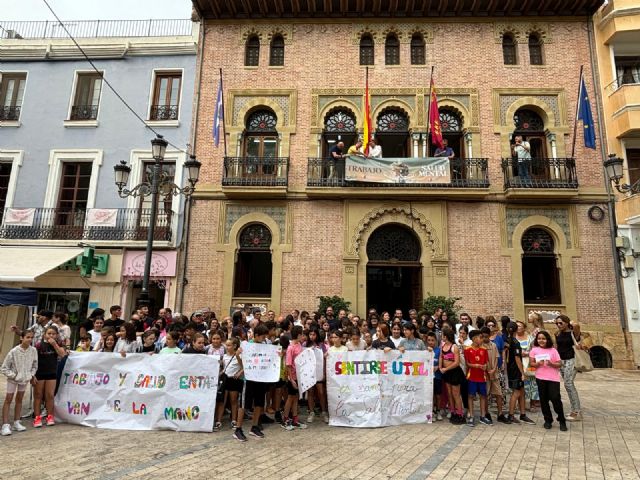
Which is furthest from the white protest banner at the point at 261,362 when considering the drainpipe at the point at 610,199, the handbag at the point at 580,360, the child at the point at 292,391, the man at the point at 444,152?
the drainpipe at the point at 610,199

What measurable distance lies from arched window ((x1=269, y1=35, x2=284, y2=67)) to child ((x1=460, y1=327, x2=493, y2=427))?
44.7 ft

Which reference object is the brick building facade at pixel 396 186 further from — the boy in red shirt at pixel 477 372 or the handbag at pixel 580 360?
the boy in red shirt at pixel 477 372

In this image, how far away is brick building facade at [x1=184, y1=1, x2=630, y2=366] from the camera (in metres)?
14.2

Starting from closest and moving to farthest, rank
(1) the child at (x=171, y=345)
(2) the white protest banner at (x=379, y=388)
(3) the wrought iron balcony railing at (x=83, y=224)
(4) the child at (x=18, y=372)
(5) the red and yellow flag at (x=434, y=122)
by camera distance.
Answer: (4) the child at (x=18, y=372) < (2) the white protest banner at (x=379, y=388) < (1) the child at (x=171, y=345) < (5) the red and yellow flag at (x=434, y=122) < (3) the wrought iron balcony railing at (x=83, y=224)

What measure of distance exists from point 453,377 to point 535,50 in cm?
1471

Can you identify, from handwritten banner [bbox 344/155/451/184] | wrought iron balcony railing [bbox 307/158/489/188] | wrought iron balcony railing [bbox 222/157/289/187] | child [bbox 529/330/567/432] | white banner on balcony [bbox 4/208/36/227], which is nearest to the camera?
child [bbox 529/330/567/432]

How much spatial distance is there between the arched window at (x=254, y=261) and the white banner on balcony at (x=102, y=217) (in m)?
4.70

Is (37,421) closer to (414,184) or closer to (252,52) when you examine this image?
(414,184)

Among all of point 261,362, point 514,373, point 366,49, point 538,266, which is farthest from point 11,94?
point 538,266

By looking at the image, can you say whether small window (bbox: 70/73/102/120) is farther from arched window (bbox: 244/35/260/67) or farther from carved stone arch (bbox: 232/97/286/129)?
arched window (bbox: 244/35/260/67)

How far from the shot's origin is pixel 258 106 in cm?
1611

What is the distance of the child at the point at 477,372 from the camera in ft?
23.4

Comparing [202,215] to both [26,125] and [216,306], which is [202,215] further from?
[26,125]

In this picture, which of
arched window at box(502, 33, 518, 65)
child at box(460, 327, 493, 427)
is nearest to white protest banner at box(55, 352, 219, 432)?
child at box(460, 327, 493, 427)
